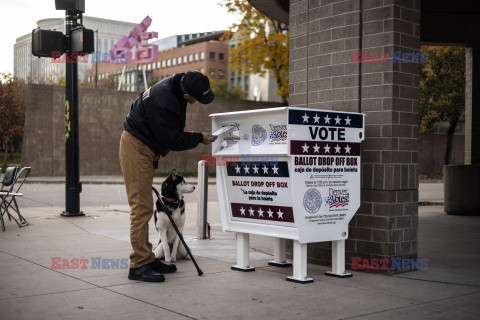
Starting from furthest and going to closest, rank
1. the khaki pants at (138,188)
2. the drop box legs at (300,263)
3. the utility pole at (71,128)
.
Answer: the utility pole at (71,128)
the khaki pants at (138,188)
the drop box legs at (300,263)

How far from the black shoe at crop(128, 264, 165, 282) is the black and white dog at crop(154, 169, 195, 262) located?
871 mm

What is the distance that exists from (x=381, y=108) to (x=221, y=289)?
2.52 meters

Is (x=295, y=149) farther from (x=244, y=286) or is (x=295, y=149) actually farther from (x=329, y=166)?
(x=244, y=286)

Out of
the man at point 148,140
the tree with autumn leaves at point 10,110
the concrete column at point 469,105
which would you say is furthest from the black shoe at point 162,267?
the tree with autumn leaves at point 10,110

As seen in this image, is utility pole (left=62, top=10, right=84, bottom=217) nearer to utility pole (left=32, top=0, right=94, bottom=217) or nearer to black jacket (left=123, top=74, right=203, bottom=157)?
utility pole (left=32, top=0, right=94, bottom=217)

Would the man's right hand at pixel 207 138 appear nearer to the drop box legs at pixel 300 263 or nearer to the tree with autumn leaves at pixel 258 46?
the drop box legs at pixel 300 263

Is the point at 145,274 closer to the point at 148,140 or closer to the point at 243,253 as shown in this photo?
the point at 243,253

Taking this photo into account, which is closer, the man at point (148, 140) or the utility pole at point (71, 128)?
the man at point (148, 140)

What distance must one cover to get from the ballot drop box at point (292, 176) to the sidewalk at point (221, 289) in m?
0.43

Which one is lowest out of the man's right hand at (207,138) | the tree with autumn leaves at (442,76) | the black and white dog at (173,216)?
the black and white dog at (173,216)

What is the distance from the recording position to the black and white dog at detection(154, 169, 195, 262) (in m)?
6.53

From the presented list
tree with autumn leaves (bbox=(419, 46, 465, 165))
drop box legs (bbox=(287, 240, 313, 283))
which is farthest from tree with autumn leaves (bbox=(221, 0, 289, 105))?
drop box legs (bbox=(287, 240, 313, 283))

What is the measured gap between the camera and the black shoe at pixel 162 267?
594 cm

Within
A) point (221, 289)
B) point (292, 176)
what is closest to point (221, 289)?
point (221, 289)
